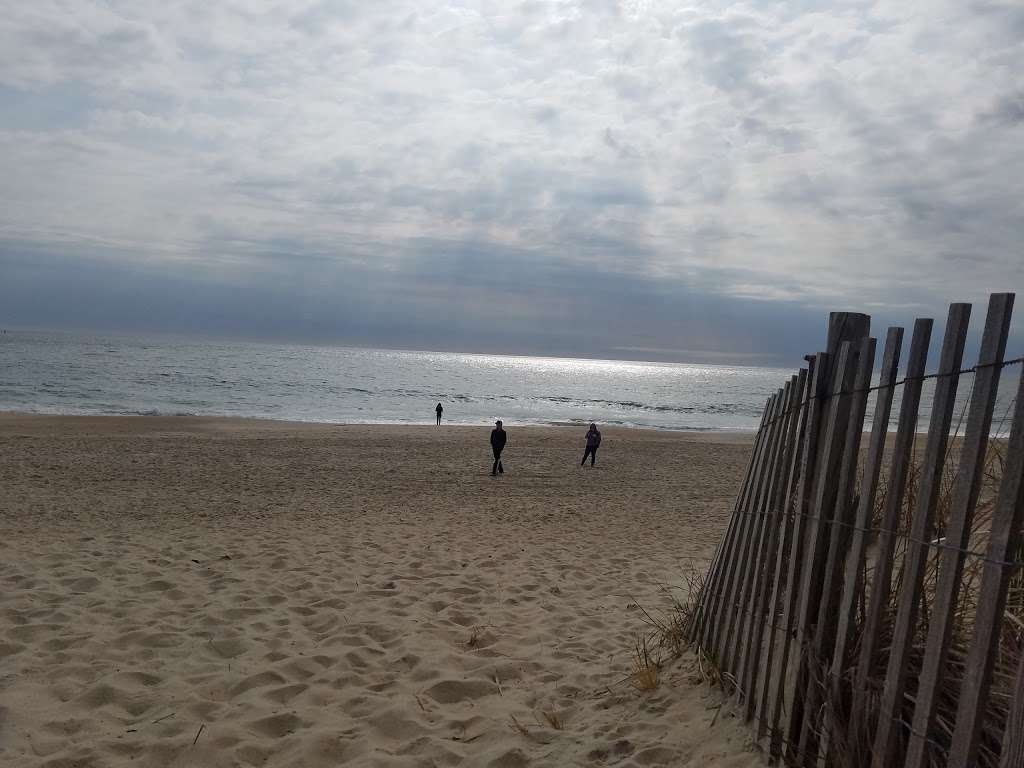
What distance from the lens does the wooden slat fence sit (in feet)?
7.06

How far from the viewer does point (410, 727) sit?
4098 mm

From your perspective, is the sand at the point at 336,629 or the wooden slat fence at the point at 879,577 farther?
the sand at the point at 336,629

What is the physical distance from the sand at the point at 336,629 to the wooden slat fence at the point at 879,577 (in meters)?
0.61

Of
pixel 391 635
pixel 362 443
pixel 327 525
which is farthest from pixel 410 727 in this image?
pixel 362 443

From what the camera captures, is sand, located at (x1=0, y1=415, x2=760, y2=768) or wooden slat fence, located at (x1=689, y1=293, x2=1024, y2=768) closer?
wooden slat fence, located at (x1=689, y1=293, x2=1024, y2=768)

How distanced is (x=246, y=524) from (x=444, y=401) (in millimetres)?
50132

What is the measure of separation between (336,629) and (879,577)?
418 centimetres

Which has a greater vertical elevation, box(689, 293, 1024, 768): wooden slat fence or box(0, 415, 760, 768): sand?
box(689, 293, 1024, 768): wooden slat fence

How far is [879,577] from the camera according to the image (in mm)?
2631

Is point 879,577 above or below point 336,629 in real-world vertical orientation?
above

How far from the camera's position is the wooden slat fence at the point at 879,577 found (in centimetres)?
215

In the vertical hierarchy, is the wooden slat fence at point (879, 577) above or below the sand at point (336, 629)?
above

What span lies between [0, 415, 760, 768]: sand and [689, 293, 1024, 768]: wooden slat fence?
61 centimetres

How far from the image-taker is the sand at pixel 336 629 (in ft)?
Result: 12.6
